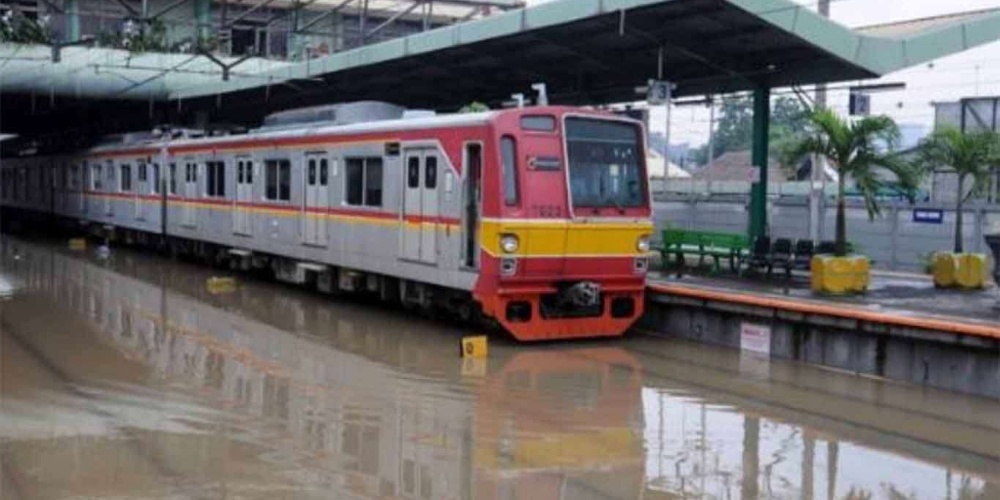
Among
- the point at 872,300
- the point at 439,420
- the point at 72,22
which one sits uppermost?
the point at 72,22

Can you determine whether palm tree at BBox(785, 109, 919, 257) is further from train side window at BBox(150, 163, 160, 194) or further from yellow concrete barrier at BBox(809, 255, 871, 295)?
train side window at BBox(150, 163, 160, 194)

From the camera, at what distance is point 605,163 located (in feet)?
49.0

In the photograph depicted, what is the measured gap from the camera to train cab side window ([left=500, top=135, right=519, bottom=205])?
14.2m

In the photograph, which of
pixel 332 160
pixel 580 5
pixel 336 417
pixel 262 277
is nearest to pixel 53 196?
pixel 262 277

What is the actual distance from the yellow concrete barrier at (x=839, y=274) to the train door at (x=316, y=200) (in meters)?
7.57

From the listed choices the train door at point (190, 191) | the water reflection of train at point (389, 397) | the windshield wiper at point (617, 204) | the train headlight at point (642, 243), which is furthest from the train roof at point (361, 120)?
the water reflection of train at point (389, 397)

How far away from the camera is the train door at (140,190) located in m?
29.5

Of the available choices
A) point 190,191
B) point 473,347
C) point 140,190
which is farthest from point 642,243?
point 140,190

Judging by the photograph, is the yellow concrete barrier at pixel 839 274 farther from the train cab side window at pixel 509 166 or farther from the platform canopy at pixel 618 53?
the train cab side window at pixel 509 166

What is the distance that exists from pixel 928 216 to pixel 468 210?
11057 mm

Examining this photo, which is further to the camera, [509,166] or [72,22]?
[72,22]

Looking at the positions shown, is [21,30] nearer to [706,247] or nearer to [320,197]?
[320,197]

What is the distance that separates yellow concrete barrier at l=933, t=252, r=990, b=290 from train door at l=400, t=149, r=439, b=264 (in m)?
7.69

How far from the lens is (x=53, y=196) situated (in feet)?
131
